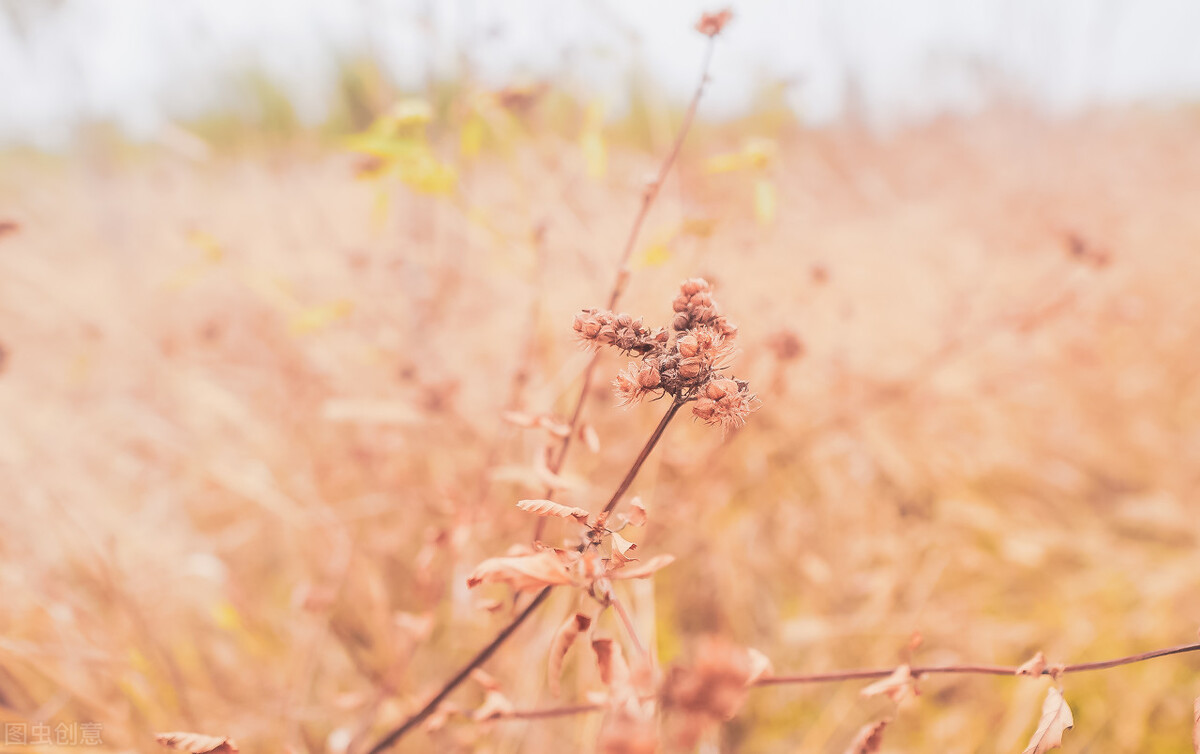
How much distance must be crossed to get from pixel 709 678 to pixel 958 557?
1.54 metres

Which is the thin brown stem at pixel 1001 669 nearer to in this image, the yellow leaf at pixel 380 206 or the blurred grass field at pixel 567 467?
the blurred grass field at pixel 567 467

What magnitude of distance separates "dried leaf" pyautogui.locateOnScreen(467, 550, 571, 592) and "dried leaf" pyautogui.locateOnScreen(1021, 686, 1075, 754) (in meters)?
0.35

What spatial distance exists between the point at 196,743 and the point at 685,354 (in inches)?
19.1

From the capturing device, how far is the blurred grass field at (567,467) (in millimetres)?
1108

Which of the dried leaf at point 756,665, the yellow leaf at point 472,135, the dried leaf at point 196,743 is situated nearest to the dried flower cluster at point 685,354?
the dried leaf at point 756,665

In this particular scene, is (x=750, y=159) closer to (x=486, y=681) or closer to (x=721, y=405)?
(x=721, y=405)

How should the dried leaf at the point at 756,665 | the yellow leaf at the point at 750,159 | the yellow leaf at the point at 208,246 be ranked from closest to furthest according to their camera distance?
the dried leaf at the point at 756,665 → the yellow leaf at the point at 750,159 → the yellow leaf at the point at 208,246

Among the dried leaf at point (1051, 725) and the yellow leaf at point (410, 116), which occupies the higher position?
the yellow leaf at point (410, 116)

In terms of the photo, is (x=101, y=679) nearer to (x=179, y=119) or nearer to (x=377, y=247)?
(x=377, y=247)

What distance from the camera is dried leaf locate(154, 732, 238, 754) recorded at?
48 cm

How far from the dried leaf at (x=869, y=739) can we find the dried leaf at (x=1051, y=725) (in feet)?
0.32

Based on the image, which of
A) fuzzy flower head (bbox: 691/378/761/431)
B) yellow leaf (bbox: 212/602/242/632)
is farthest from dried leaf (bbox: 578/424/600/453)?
yellow leaf (bbox: 212/602/242/632)

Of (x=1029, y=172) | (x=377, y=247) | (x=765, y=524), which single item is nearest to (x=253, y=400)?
(x=377, y=247)

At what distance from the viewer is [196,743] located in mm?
487
